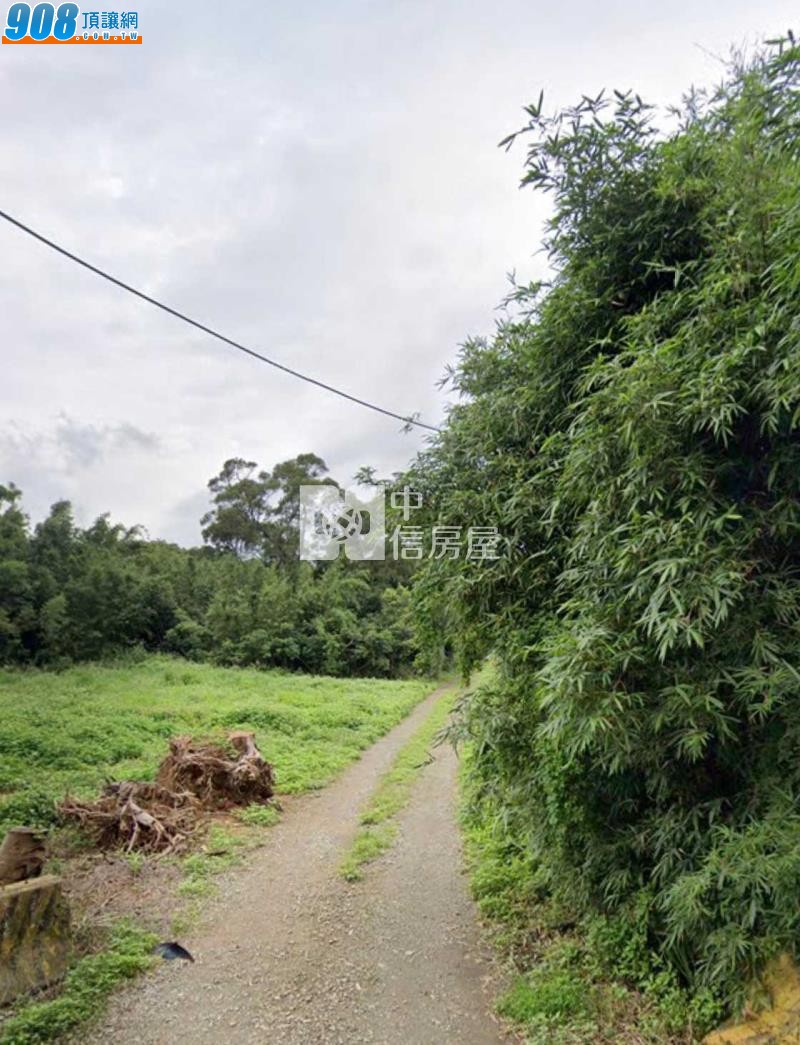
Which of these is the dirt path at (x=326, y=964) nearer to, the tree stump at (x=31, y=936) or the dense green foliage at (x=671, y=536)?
the tree stump at (x=31, y=936)

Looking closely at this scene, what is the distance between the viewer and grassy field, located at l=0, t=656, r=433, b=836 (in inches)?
237

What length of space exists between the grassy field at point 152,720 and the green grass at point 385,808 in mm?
751

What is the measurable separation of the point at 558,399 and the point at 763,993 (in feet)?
8.58

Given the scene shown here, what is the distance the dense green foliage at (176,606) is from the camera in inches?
612

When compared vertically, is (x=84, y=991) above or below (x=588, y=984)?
below

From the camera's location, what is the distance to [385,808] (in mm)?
5578

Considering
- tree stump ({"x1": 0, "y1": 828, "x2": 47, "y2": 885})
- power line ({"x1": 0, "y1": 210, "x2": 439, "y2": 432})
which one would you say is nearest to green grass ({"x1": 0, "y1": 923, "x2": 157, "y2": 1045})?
tree stump ({"x1": 0, "y1": 828, "x2": 47, "y2": 885})

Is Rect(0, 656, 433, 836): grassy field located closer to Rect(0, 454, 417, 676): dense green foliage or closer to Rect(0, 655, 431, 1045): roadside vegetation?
Rect(0, 655, 431, 1045): roadside vegetation

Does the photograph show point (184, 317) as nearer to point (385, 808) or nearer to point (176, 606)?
point (385, 808)

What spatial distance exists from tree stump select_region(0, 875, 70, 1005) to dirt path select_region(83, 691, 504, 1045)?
40cm

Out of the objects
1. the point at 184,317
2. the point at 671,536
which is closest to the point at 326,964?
the point at 671,536

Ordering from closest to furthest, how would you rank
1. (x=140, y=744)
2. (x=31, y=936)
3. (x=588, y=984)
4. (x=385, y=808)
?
(x=588, y=984) < (x=31, y=936) < (x=385, y=808) < (x=140, y=744)

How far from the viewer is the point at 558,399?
3.02 metres

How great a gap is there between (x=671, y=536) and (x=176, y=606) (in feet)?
61.5
